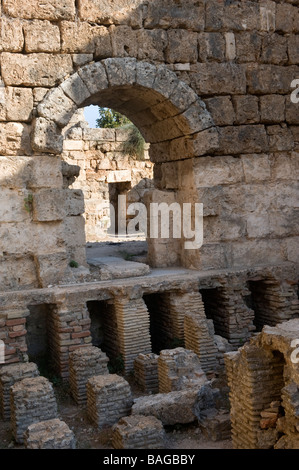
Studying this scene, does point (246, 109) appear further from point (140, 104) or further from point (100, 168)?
point (100, 168)

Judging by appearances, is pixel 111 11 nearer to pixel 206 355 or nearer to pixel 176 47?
pixel 176 47

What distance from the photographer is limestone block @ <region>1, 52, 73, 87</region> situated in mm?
7051

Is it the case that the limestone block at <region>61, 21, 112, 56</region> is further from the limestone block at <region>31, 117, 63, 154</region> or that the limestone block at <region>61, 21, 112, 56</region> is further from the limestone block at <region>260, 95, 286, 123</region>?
the limestone block at <region>260, 95, 286, 123</region>

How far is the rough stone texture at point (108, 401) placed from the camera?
5.79 meters

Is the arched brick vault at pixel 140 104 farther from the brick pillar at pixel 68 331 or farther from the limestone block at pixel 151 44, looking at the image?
the brick pillar at pixel 68 331

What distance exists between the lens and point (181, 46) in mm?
7852

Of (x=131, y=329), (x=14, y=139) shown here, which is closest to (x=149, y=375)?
(x=131, y=329)

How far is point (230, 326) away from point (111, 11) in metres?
4.48

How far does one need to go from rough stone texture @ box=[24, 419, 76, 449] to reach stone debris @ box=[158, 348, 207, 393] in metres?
1.54

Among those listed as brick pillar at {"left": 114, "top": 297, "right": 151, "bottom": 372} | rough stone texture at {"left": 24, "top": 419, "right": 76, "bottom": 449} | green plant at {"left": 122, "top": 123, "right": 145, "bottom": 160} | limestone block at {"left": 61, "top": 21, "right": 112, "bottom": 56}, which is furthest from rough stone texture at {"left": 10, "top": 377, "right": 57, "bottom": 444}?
green plant at {"left": 122, "top": 123, "right": 145, "bottom": 160}

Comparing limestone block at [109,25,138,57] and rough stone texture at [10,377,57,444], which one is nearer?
rough stone texture at [10,377,57,444]

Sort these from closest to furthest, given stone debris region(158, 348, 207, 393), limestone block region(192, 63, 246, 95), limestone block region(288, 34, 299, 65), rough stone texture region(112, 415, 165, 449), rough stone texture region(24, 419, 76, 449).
Result: 1. rough stone texture region(24, 419, 76, 449)
2. rough stone texture region(112, 415, 165, 449)
3. stone debris region(158, 348, 207, 393)
4. limestone block region(192, 63, 246, 95)
5. limestone block region(288, 34, 299, 65)

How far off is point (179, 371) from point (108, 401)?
927 millimetres
